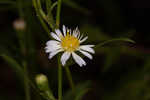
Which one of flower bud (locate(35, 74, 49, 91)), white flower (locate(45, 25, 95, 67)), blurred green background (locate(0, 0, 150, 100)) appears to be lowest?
flower bud (locate(35, 74, 49, 91))

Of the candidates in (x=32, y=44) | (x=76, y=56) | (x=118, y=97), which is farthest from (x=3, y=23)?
(x=76, y=56)

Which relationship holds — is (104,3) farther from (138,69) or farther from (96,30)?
(138,69)

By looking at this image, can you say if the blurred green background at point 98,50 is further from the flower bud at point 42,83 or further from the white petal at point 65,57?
the white petal at point 65,57

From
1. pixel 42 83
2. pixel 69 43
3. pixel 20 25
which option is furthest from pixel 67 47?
pixel 20 25

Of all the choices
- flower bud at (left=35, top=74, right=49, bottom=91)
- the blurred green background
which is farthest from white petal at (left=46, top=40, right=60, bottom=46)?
the blurred green background

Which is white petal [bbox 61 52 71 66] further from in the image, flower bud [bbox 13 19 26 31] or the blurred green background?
flower bud [bbox 13 19 26 31]

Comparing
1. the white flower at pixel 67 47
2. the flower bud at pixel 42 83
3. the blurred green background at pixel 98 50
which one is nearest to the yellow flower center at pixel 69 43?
the white flower at pixel 67 47

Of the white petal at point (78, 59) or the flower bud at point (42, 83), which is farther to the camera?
the flower bud at point (42, 83)
